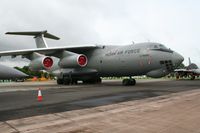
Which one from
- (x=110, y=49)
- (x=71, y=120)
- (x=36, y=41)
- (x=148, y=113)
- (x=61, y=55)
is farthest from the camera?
(x=36, y=41)

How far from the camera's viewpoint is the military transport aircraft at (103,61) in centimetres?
1872

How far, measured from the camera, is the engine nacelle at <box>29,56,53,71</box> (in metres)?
23.3

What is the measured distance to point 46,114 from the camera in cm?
705

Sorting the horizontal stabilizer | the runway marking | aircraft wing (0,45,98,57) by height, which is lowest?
the runway marking

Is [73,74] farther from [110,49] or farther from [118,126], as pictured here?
[118,126]

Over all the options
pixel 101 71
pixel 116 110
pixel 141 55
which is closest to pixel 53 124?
pixel 116 110

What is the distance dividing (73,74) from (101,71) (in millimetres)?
2881

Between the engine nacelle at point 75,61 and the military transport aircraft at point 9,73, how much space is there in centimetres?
1638

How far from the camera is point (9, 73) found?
18.9ft

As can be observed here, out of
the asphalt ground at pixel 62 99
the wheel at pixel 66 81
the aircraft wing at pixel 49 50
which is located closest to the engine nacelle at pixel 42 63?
the aircraft wing at pixel 49 50

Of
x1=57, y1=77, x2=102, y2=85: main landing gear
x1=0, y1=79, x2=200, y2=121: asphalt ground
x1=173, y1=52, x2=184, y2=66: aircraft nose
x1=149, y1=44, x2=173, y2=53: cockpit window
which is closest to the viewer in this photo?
x1=0, y1=79, x2=200, y2=121: asphalt ground

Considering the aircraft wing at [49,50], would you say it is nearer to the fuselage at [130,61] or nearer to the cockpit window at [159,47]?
the fuselage at [130,61]

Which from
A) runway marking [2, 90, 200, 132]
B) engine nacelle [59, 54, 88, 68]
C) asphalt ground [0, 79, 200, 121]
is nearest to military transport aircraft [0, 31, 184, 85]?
engine nacelle [59, 54, 88, 68]

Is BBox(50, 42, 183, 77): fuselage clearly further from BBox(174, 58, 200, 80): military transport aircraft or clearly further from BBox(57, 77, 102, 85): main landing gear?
BBox(174, 58, 200, 80): military transport aircraft
